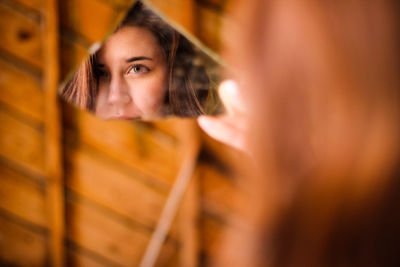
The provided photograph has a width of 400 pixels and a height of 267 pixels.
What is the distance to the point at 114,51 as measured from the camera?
439 mm

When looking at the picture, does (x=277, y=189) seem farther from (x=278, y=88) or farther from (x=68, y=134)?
(x=68, y=134)

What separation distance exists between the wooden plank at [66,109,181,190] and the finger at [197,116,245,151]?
685 millimetres

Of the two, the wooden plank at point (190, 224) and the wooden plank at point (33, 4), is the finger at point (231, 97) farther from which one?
the wooden plank at point (33, 4)

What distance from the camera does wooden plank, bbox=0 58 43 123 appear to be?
1.17 meters

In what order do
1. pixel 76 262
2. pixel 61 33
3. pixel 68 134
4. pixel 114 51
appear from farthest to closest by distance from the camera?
pixel 76 262
pixel 68 134
pixel 61 33
pixel 114 51

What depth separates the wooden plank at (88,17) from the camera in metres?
1.08

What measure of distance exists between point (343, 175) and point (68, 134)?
46.3 inches

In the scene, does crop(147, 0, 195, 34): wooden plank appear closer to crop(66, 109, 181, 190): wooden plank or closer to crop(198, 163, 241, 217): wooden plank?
crop(66, 109, 181, 190): wooden plank

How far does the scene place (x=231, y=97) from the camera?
51cm

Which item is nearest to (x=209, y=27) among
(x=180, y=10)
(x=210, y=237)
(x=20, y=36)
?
(x=180, y=10)

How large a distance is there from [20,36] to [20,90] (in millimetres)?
179

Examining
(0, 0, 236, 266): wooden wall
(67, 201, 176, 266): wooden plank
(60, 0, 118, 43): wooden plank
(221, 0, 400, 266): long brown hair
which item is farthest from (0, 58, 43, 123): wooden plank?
(221, 0, 400, 266): long brown hair

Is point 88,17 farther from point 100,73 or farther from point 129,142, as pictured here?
point 100,73

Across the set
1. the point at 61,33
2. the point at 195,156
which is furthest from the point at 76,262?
the point at 61,33
